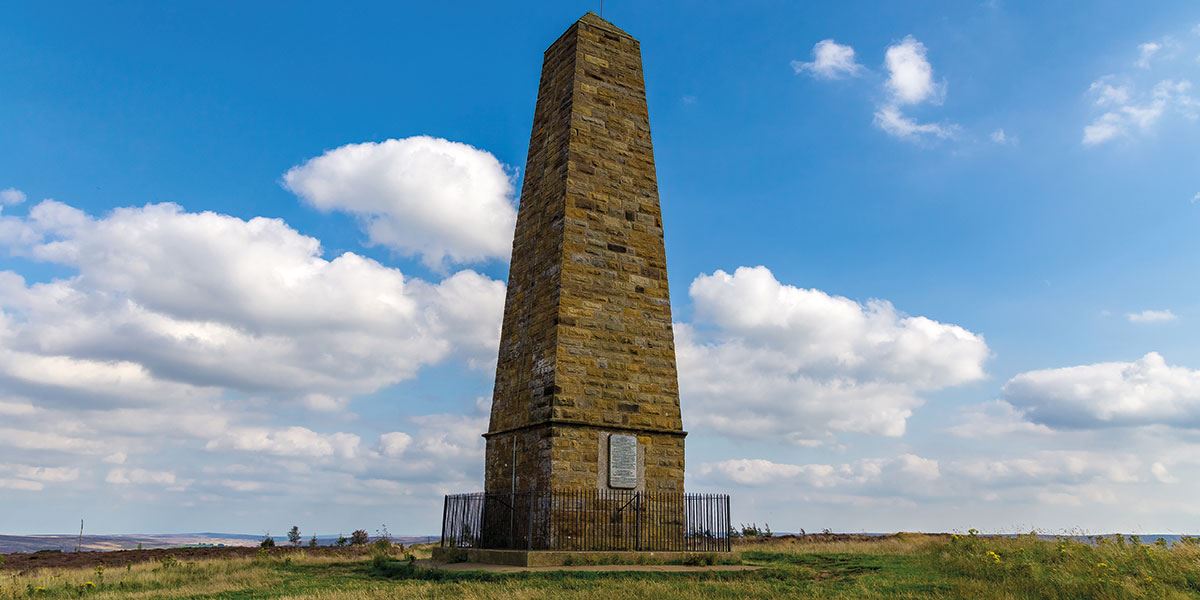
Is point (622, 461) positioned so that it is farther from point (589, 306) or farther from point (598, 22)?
point (598, 22)

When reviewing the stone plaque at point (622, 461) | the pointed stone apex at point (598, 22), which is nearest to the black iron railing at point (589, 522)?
the stone plaque at point (622, 461)

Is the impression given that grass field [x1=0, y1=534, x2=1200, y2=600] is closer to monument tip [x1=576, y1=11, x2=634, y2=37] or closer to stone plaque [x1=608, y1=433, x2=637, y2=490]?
stone plaque [x1=608, y1=433, x2=637, y2=490]

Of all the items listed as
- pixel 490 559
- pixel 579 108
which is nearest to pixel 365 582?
pixel 490 559

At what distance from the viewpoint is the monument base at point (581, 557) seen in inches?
592

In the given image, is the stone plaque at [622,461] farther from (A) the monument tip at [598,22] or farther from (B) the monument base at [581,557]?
(A) the monument tip at [598,22]

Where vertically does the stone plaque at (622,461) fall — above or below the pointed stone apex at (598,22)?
below

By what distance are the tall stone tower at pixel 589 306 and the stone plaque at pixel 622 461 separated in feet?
0.09

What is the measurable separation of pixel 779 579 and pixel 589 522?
4193 mm

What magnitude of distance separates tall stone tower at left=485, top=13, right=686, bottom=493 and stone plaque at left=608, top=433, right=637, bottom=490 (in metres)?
0.03

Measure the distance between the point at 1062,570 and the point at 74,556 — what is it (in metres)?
23.6

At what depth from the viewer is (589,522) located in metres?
16.5

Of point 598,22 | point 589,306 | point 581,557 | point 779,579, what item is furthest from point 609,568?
point 598,22

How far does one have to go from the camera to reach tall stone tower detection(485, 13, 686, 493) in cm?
1694

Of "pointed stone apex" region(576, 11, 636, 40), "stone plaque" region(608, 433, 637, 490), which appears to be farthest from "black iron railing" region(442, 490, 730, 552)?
"pointed stone apex" region(576, 11, 636, 40)
